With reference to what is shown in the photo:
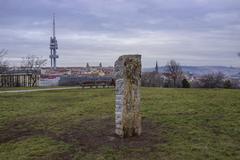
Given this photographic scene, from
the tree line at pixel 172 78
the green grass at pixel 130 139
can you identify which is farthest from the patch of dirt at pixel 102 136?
the tree line at pixel 172 78

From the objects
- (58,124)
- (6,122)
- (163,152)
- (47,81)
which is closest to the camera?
(163,152)

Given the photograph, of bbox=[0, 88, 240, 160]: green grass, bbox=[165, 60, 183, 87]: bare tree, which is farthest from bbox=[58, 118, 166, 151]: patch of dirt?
bbox=[165, 60, 183, 87]: bare tree

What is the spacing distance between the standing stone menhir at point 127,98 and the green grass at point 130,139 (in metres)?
0.32

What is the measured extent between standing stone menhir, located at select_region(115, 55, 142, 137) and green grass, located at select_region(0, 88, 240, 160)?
317 mm

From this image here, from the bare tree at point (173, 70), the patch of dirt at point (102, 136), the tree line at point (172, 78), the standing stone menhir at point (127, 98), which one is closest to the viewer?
the patch of dirt at point (102, 136)

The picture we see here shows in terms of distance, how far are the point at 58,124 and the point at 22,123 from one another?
4.94 ft

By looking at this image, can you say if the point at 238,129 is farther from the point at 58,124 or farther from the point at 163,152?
the point at 58,124

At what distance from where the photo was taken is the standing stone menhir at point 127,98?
8.96m

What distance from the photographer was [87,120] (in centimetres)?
1145

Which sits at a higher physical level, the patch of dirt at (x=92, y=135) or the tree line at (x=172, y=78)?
the tree line at (x=172, y=78)

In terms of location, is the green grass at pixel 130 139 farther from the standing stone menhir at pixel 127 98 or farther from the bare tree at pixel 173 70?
the bare tree at pixel 173 70

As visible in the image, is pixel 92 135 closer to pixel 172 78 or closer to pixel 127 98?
pixel 127 98

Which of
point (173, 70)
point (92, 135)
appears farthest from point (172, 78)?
point (92, 135)

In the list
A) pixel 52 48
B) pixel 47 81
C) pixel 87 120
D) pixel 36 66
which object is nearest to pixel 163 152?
pixel 87 120
